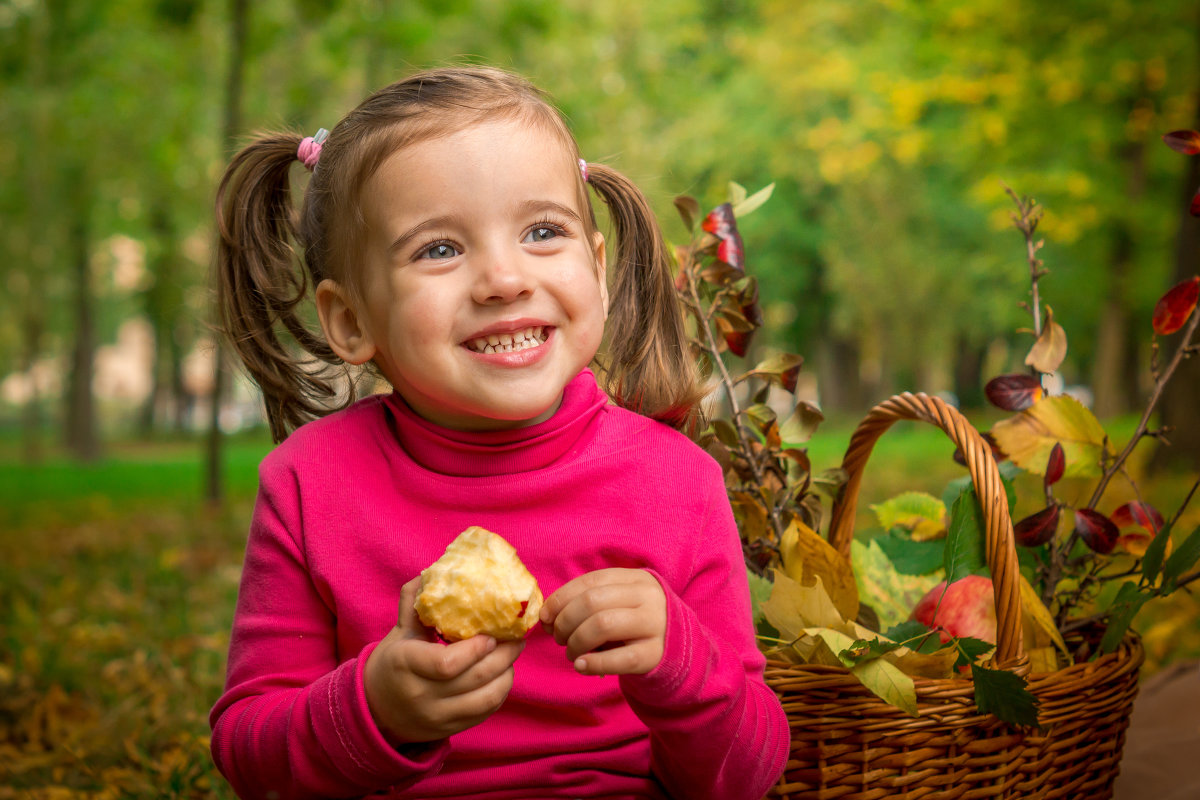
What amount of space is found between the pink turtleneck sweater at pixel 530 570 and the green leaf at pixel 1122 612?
65cm

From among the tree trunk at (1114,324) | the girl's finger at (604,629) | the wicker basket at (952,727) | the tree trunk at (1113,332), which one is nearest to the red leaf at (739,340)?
the wicker basket at (952,727)

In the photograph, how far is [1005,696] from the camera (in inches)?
58.2

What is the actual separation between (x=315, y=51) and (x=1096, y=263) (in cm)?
979

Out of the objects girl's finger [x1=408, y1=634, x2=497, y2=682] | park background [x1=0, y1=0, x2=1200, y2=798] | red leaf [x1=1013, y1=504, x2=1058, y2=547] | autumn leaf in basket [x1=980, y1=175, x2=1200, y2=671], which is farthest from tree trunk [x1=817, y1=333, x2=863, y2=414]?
girl's finger [x1=408, y1=634, x2=497, y2=682]

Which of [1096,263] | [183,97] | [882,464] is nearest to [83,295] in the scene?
[183,97]

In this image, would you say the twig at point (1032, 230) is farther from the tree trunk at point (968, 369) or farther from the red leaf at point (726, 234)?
the tree trunk at point (968, 369)

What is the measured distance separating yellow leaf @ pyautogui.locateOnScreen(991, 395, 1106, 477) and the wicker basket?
0.21m

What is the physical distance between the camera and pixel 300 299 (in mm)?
1893

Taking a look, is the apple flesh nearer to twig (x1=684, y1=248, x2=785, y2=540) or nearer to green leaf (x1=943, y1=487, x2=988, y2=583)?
green leaf (x1=943, y1=487, x2=988, y2=583)

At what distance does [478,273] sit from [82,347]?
15891 mm

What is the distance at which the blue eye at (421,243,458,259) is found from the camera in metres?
1.44

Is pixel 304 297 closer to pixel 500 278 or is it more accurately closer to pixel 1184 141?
pixel 500 278

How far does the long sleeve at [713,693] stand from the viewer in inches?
51.8

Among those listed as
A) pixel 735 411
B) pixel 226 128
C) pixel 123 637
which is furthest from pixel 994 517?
pixel 226 128
